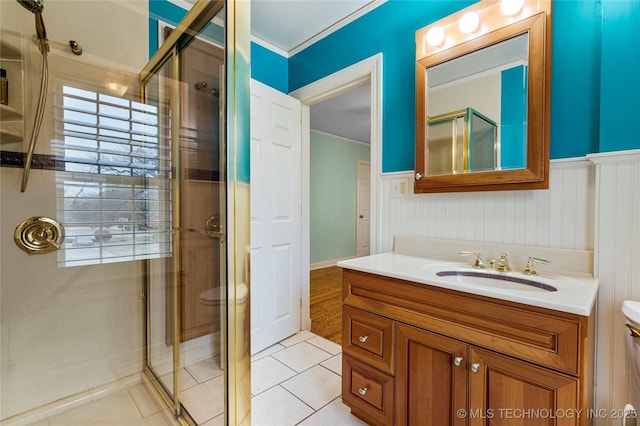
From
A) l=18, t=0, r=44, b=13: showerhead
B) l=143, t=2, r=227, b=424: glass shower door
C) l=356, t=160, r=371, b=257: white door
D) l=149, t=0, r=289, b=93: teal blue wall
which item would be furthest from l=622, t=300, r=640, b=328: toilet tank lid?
l=356, t=160, r=371, b=257: white door

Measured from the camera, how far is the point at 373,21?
1.90 m

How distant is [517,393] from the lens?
2.94 feet

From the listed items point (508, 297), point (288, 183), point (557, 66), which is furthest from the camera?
point (288, 183)

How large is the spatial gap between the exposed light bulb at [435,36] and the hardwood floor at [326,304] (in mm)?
2210

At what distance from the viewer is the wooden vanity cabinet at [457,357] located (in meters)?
0.82

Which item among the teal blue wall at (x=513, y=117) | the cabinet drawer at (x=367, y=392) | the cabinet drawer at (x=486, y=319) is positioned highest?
the teal blue wall at (x=513, y=117)

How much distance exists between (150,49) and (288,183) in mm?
1255

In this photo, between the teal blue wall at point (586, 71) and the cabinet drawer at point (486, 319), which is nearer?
the cabinet drawer at point (486, 319)

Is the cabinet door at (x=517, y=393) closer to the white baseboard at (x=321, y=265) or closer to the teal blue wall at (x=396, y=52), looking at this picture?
the teal blue wall at (x=396, y=52)

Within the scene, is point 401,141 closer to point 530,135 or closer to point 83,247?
point 530,135

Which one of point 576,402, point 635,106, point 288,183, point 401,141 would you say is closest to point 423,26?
point 401,141

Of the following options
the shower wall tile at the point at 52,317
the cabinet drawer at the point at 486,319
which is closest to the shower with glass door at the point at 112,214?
the shower wall tile at the point at 52,317

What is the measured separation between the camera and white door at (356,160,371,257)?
567 centimetres

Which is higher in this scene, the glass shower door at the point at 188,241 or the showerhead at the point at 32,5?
the showerhead at the point at 32,5
